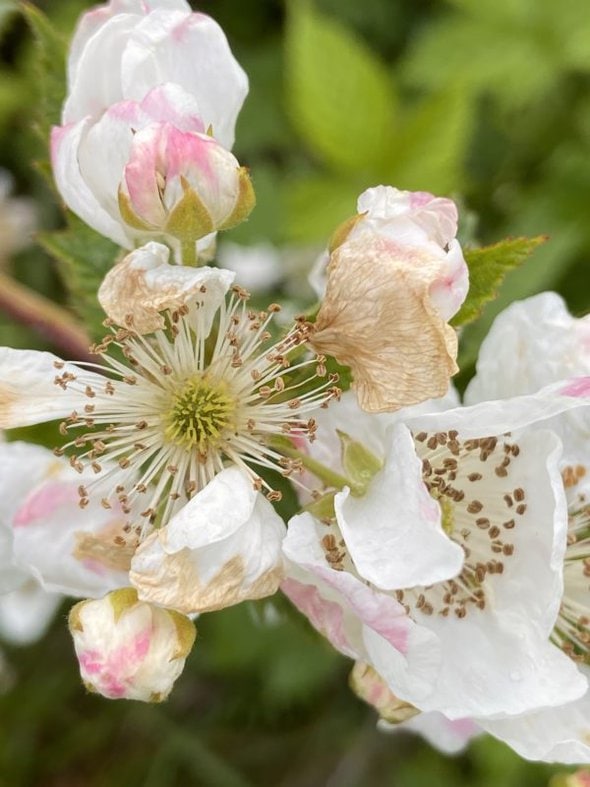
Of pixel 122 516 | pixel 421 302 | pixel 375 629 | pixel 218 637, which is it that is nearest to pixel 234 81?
pixel 421 302

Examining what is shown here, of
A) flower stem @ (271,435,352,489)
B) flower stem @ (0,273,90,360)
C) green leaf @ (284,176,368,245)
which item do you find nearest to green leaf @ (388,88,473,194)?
green leaf @ (284,176,368,245)

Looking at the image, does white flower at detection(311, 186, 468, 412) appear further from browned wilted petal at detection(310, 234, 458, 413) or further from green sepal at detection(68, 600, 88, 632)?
green sepal at detection(68, 600, 88, 632)

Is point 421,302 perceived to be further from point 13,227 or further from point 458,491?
point 13,227

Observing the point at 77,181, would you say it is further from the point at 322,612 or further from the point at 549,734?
the point at 549,734

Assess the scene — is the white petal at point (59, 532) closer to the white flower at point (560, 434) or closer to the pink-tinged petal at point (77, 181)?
the pink-tinged petal at point (77, 181)

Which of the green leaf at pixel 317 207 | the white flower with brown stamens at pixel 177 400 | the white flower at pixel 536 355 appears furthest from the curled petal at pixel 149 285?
the green leaf at pixel 317 207

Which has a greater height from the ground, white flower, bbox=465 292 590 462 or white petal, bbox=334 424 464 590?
white flower, bbox=465 292 590 462
